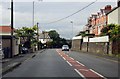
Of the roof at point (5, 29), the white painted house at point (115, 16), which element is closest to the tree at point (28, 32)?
the roof at point (5, 29)

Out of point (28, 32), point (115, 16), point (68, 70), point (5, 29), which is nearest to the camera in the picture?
point (68, 70)

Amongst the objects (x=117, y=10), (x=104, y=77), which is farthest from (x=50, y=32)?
(x=104, y=77)

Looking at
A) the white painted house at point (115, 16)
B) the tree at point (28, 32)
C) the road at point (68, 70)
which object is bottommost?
the road at point (68, 70)

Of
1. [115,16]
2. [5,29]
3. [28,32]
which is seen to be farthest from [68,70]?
[28,32]

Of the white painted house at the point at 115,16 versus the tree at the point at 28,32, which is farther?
the tree at the point at 28,32

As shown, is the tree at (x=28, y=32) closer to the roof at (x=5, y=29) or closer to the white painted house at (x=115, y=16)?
the roof at (x=5, y=29)

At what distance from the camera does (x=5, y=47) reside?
1542 inches

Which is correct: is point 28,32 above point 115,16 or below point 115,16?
below

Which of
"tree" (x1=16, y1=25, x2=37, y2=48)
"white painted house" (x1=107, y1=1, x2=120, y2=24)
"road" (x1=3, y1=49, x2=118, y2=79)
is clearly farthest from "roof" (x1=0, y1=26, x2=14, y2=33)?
"road" (x1=3, y1=49, x2=118, y2=79)

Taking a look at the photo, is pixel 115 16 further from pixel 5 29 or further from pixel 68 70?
pixel 68 70

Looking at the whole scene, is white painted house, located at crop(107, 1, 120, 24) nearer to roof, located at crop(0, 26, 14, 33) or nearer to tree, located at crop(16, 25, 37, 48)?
tree, located at crop(16, 25, 37, 48)

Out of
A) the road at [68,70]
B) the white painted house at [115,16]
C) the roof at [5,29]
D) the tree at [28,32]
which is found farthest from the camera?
the tree at [28,32]

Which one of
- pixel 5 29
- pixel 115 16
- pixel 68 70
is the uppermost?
pixel 115 16

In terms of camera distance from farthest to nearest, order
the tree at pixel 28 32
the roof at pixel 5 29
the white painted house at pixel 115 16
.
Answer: the tree at pixel 28 32
the white painted house at pixel 115 16
the roof at pixel 5 29
